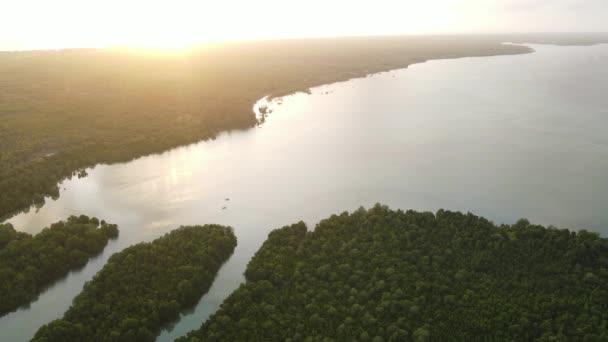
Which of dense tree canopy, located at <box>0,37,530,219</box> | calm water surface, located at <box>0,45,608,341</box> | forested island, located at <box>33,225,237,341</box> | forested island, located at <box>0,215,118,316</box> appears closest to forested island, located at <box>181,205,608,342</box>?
forested island, located at <box>33,225,237,341</box>

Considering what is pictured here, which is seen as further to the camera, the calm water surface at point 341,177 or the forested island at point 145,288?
the calm water surface at point 341,177

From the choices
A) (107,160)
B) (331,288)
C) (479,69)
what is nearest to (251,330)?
(331,288)

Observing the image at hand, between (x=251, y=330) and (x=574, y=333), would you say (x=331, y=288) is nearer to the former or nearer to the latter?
(x=251, y=330)

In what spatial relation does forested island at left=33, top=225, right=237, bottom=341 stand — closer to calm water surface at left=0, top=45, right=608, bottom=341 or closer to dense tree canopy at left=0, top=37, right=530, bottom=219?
calm water surface at left=0, top=45, right=608, bottom=341

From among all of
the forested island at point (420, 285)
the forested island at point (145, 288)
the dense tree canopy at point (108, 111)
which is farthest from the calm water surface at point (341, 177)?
the forested island at point (420, 285)

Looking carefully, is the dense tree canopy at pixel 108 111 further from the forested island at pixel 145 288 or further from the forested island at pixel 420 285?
the forested island at pixel 420 285
